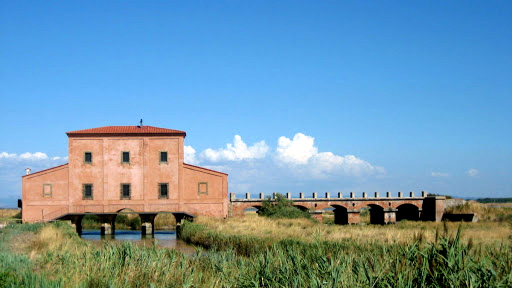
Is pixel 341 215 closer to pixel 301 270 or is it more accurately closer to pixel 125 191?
pixel 125 191

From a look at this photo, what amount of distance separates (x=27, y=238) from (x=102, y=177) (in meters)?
17.7

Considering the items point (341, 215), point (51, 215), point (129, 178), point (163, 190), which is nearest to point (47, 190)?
point (51, 215)

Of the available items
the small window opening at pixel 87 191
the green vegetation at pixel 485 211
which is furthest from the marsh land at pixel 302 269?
the green vegetation at pixel 485 211

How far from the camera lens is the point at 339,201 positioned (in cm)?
5450

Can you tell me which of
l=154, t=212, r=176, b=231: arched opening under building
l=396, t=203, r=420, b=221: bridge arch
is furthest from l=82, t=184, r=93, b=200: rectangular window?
l=396, t=203, r=420, b=221: bridge arch

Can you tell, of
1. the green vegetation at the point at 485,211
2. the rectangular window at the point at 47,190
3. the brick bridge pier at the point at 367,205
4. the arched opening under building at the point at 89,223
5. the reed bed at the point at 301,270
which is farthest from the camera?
the arched opening under building at the point at 89,223

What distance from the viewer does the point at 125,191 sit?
42656 mm

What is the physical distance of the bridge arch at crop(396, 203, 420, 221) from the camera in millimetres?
56562

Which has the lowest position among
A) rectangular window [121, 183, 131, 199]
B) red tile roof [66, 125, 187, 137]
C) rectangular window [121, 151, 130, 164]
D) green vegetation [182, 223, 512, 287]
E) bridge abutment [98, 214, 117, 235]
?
bridge abutment [98, 214, 117, 235]

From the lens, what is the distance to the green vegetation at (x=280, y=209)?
45.2 metres

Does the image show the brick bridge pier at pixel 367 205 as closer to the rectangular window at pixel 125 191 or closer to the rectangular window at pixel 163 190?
the rectangular window at pixel 163 190

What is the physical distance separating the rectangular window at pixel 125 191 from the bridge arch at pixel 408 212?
29.6 meters

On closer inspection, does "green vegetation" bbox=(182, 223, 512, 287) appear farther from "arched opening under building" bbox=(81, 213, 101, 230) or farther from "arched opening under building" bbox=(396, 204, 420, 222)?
"arched opening under building" bbox=(396, 204, 420, 222)

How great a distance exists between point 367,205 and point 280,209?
12.9 m
